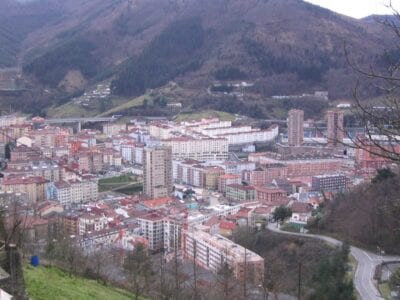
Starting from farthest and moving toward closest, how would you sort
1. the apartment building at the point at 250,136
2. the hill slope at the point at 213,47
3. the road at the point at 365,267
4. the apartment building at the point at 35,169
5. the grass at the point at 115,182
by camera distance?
the hill slope at the point at 213,47 < the apartment building at the point at 250,136 < the grass at the point at 115,182 < the apartment building at the point at 35,169 < the road at the point at 365,267

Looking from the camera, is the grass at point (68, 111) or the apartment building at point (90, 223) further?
the grass at point (68, 111)

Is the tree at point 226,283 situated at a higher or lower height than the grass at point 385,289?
higher

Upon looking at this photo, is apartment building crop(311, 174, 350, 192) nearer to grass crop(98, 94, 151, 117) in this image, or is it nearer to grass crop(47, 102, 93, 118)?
grass crop(98, 94, 151, 117)

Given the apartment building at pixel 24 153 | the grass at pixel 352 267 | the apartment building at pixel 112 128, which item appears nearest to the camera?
the grass at pixel 352 267

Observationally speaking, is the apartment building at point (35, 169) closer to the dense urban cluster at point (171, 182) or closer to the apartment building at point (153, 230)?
the dense urban cluster at point (171, 182)

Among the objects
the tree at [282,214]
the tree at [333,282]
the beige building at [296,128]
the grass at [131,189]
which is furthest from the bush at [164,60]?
the tree at [333,282]

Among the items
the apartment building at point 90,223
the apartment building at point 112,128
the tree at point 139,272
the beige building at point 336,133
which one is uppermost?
the beige building at point 336,133
